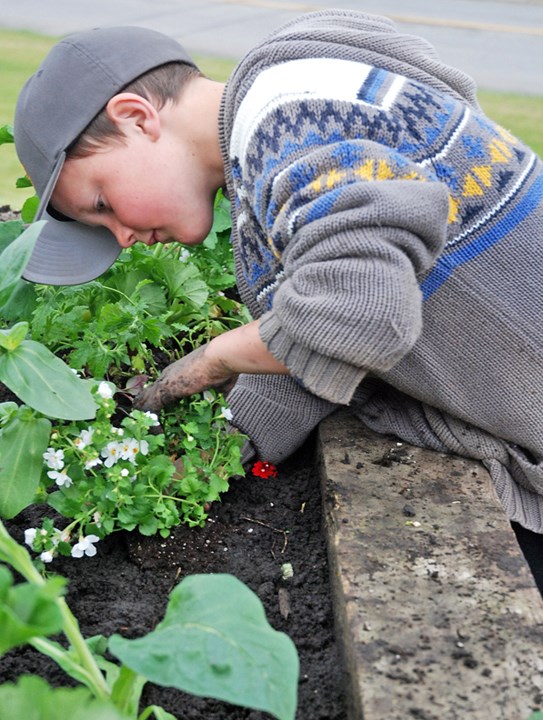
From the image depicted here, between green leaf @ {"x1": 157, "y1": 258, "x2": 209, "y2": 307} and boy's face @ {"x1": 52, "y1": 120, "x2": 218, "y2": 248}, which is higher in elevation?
boy's face @ {"x1": 52, "y1": 120, "x2": 218, "y2": 248}

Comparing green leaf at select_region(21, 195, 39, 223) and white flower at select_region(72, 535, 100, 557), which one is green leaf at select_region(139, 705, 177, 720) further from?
green leaf at select_region(21, 195, 39, 223)

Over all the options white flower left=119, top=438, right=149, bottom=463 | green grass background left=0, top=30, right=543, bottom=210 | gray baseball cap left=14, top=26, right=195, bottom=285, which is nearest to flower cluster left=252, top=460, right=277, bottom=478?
white flower left=119, top=438, right=149, bottom=463

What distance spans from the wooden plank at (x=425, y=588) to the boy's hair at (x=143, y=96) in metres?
0.73

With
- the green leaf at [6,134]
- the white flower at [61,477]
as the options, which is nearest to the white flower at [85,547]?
the white flower at [61,477]

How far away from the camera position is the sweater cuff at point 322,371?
154cm

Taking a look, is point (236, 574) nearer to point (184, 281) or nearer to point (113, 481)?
point (113, 481)

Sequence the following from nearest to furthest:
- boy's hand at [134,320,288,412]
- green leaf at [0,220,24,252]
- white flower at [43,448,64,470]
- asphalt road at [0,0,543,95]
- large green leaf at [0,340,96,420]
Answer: large green leaf at [0,340,96,420] < white flower at [43,448,64,470] < boy's hand at [134,320,288,412] < green leaf at [0,220,24,252] < asphalt road at [0,0,543,95]

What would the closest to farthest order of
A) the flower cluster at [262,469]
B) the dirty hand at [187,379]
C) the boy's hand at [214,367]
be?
1. the boy's hand at [214,367]
2. the dirty hand at [187,379]
3. the flower cluster at [262,469]

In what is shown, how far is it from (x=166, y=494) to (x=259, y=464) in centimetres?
28

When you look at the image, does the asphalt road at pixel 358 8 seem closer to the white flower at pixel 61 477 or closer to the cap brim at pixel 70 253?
the cap brim at pixel 70 253

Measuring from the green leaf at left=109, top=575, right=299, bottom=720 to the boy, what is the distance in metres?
0.51

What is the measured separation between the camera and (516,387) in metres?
1.83

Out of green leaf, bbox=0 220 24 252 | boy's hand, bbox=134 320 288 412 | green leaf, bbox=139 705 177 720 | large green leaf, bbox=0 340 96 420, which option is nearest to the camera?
green leaf, bbox=139 705 177 720

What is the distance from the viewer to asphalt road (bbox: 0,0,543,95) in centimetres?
751
